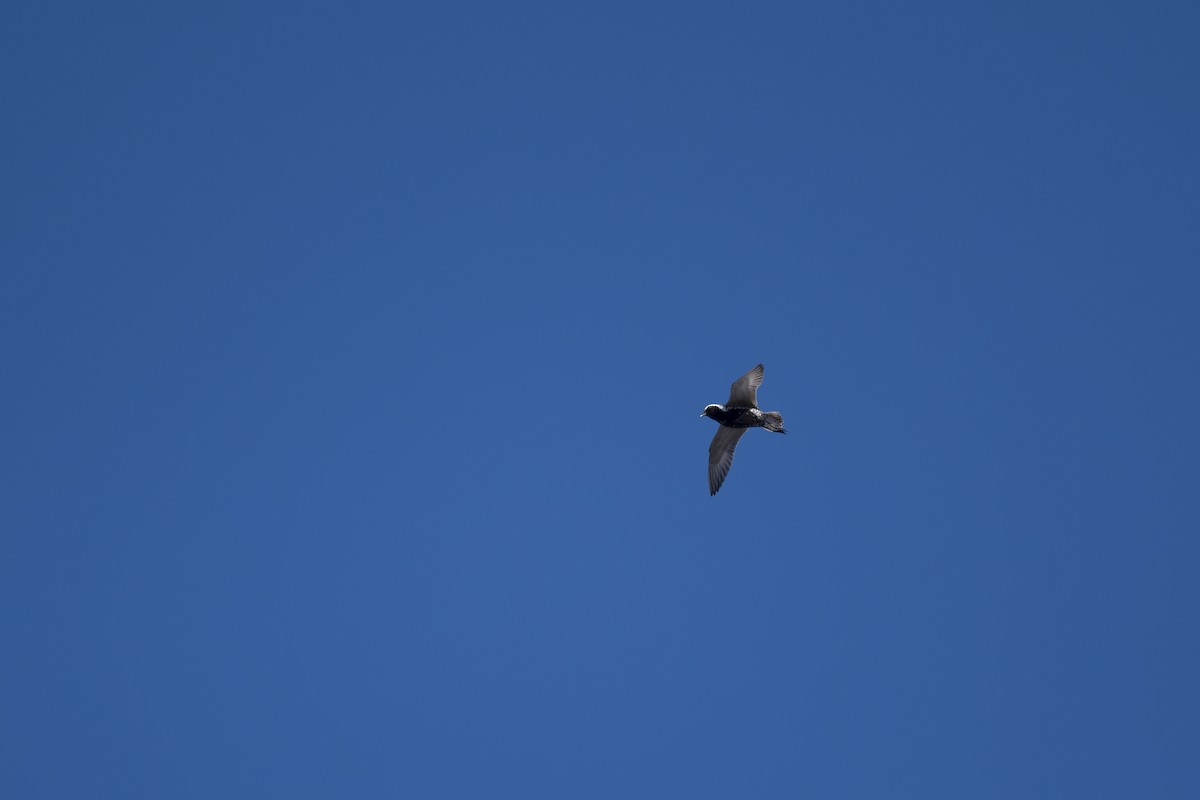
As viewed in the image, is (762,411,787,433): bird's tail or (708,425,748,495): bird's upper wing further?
(708,425,748,495): bird's upper wing

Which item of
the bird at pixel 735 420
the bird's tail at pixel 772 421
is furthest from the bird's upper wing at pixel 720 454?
the bird's tail at pixel 772 421

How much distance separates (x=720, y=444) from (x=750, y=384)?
241cm

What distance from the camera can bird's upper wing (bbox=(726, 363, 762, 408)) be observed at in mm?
39031

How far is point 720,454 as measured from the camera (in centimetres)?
4050

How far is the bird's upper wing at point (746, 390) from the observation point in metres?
39.0

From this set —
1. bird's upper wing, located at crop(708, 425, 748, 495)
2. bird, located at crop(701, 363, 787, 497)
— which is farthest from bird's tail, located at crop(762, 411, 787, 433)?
bird's upper wing, located at crop(708, 425, 748, 495)

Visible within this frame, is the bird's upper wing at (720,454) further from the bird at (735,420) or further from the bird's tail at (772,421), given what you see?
the bird's tail at (772,421)

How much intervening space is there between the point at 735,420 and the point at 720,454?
1449 mm

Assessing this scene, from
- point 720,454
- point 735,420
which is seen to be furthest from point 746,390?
point 720,454

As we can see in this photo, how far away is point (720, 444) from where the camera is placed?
132 ft

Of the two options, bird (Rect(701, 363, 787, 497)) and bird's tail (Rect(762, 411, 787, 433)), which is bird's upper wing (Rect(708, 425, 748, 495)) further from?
bird's tail (Rect(762, 411, 787, 433))

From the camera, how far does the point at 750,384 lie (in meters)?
39.1

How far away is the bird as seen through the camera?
39125mm

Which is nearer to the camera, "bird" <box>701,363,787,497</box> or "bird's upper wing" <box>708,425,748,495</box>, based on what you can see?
"bird" <box>701,363,787,497</box>
